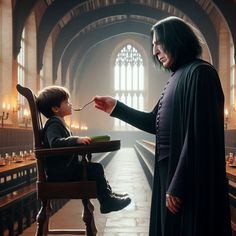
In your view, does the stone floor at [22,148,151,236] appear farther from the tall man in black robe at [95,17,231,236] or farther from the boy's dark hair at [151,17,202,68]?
the boy's dark hair at [151,17,202,68]

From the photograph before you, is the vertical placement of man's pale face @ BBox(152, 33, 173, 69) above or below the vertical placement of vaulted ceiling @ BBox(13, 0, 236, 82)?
below

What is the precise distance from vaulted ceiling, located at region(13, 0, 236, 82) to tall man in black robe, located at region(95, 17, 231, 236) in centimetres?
1052

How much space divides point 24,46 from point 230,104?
8105 mm

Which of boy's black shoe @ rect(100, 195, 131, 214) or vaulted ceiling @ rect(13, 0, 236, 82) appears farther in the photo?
vaulted ceiling @ rect(13, 0, 236, 82)

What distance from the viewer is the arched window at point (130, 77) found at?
93.3ft

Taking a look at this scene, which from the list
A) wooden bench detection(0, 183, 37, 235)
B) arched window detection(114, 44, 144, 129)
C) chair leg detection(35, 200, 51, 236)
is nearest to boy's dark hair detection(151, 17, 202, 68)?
chair leg detection(35, 200, 51, 236)

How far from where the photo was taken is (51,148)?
2498 millimetres

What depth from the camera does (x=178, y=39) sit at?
1887mm

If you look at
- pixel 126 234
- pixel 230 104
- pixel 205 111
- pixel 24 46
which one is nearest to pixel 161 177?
pixel 205 111

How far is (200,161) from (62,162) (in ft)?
3.64

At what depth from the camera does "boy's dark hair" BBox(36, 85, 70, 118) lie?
8.63 feet

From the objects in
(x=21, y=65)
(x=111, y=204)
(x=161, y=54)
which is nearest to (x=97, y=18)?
(x=21, y=65)

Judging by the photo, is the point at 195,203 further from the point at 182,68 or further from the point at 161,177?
the point at 182,68

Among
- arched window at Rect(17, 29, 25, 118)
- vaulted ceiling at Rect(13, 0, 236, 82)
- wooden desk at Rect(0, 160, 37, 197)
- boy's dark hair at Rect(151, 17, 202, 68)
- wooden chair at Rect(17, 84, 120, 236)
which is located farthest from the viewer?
arched window at Rect(17, 29, 25, 118)
